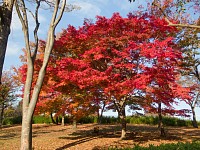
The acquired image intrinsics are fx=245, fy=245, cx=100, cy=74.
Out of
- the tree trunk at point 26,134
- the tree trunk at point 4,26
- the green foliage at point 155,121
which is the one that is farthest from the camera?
the green foliage at point 155,121

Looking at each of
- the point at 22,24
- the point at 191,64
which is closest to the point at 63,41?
the point at 22,24

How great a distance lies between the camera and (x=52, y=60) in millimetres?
12039

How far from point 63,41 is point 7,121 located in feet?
72.3

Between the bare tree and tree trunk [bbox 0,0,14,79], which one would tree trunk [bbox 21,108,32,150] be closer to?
the bare tree

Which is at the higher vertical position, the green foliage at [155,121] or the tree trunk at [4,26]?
the tree trunk at [4,26]

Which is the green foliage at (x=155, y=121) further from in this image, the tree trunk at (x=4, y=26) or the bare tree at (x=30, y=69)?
the tree trunk at (x=4, y=26)

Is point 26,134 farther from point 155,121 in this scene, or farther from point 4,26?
point 155,121

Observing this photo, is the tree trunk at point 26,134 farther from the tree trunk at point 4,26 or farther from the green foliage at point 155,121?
the green foliage at point 155,121

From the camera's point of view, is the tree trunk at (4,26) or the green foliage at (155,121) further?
the green foliage at (155,121)

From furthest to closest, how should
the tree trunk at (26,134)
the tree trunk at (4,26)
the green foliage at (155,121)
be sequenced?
the green foliage at (155,121), the tree trunk at (26,134), the tree trunk at (4,26)

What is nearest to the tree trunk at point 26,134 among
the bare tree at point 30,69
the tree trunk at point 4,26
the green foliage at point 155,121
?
the bare tree at point 30,69

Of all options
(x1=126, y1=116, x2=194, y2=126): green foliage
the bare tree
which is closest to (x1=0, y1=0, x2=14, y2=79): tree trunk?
the bare tree

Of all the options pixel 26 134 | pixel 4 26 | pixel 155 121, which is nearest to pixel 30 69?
pixel 26 134

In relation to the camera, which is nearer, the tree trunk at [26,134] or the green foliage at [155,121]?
the tree trunk at [26,134]
